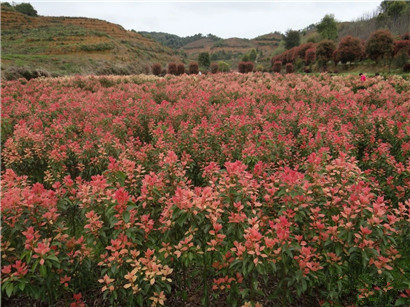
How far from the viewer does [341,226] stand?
2.64 meters

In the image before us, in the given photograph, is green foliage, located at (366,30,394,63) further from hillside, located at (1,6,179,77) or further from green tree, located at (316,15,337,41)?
green tree, located at (316,15,337,41)

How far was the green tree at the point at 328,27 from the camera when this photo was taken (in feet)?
207

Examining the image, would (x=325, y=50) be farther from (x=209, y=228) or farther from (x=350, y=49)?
(x=209, y=228)

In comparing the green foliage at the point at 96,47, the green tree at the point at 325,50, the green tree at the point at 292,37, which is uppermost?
the green tree at the point at 292,37

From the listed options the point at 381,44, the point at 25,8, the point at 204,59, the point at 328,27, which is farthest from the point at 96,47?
the point at 328,27

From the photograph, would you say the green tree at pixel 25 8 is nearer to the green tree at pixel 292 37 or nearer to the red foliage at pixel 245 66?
the green tree at pixel 292 37

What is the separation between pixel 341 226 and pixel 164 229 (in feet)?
6.17

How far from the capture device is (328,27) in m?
64.7

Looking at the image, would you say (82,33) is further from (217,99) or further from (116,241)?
(116,241)

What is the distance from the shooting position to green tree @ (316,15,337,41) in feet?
207

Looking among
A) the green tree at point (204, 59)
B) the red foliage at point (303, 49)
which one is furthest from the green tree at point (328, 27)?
the green tree at point (204, 59)

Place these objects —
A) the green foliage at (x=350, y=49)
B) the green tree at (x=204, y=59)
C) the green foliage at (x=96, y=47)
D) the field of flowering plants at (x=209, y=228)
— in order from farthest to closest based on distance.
→ the green tree at (x=204, y=59) < the green foliage at (x=96, y=47) < the green foliage at (x=350, y=49) < the field of flowering plants at (x=209, y=228)

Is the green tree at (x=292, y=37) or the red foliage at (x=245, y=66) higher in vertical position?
the green tree at (x=292, y=37)

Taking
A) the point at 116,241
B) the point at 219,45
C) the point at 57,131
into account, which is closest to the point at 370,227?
the point at 116,241
